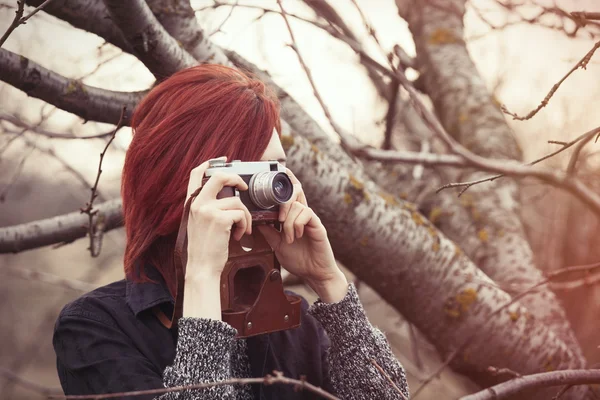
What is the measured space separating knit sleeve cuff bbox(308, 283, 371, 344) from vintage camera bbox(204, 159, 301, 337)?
0.10 meters

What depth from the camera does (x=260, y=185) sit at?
3.56 ft

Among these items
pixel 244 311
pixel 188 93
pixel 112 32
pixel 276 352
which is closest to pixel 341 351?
pixel 276 352

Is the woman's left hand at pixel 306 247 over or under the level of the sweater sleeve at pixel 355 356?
over

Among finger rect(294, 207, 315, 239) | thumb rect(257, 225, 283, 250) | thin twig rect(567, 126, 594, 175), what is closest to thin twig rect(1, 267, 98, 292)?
thumb rect(257, 225, 283, 250)

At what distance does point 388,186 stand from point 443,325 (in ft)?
2.46

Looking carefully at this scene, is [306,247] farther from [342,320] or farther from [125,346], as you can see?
[125,346]

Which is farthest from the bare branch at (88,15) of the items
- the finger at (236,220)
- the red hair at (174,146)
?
the finger at (236,220)

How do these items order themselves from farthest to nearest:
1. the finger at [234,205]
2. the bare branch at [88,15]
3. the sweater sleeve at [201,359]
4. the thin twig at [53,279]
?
the thin twig at [53,279], the bare branch at [88,15], the finger at [234,205], the sweater sleeve at [201,359]

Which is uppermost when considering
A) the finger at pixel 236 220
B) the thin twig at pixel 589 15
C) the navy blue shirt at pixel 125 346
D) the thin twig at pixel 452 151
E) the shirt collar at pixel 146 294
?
the thin twig at pixel 589 15

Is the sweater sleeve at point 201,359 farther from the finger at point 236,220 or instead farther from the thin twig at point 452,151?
the thin twig at point 452,151

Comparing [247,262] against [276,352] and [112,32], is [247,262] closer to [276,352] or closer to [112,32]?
[276,352]

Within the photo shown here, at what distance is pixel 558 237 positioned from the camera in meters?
3.72

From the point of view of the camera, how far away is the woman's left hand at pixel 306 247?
3.85 ft

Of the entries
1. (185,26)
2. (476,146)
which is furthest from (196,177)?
(476,146)
